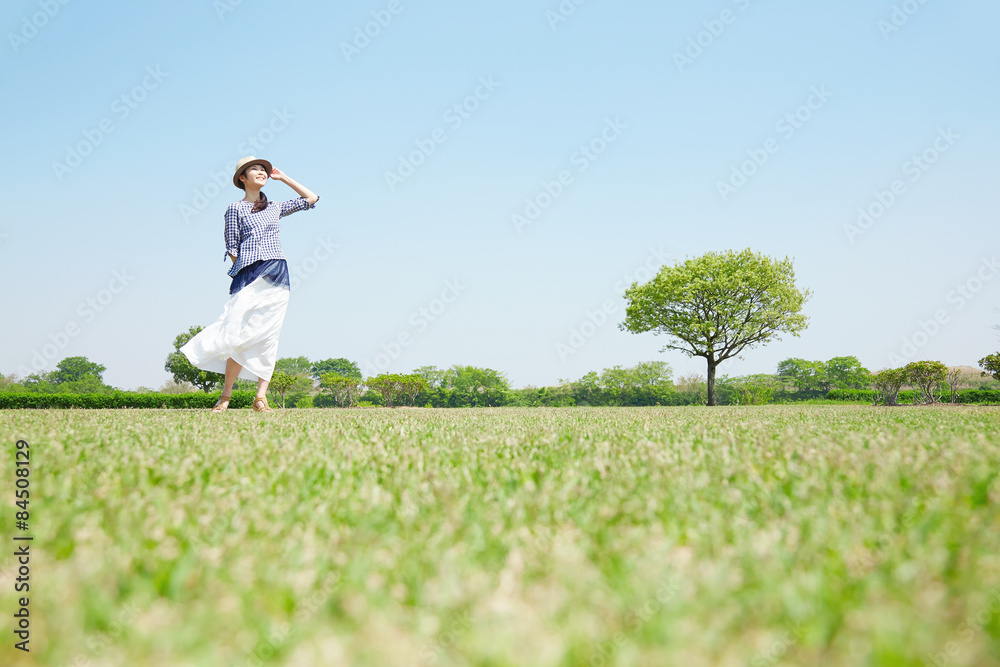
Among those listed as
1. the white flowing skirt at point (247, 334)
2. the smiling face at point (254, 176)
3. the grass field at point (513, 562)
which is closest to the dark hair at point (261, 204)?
the smiling face at point (254, 176)

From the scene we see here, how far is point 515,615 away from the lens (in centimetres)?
138

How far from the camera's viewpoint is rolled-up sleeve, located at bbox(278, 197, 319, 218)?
9047 millimetres

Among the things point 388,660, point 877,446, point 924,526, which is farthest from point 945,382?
point 388,660

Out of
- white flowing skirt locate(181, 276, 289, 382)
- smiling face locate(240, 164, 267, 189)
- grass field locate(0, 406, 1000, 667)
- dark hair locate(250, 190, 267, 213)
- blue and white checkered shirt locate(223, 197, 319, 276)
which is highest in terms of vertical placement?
smiling face locate(240, 164, 267, 189)

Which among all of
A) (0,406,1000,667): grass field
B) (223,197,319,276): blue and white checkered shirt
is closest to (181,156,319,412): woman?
(223,197,319,276): blue and white checkered shirt

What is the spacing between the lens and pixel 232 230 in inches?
340

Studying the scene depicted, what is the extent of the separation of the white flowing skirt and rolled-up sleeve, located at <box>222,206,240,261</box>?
61 centimetres

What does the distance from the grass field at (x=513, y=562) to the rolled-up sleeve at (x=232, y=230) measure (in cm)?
567

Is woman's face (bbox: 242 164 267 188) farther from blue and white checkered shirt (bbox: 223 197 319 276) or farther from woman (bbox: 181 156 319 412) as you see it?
blue and white checkered shirt (bbox: 223 197 319 276)

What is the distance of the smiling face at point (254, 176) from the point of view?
8666mm

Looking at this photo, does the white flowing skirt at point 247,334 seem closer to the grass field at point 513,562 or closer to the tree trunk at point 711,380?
the grass field at point 513,562

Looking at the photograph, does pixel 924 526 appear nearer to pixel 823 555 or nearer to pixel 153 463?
pixel 823 555

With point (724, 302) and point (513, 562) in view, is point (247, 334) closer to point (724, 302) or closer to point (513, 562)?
point (513, 562)

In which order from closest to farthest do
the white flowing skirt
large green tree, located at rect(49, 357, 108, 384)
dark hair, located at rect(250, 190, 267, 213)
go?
the white flowing skirt
dark hair, located at rect(250, 190, 267, 213)
large green tree, located at rect(49, 357, 108, 384)
